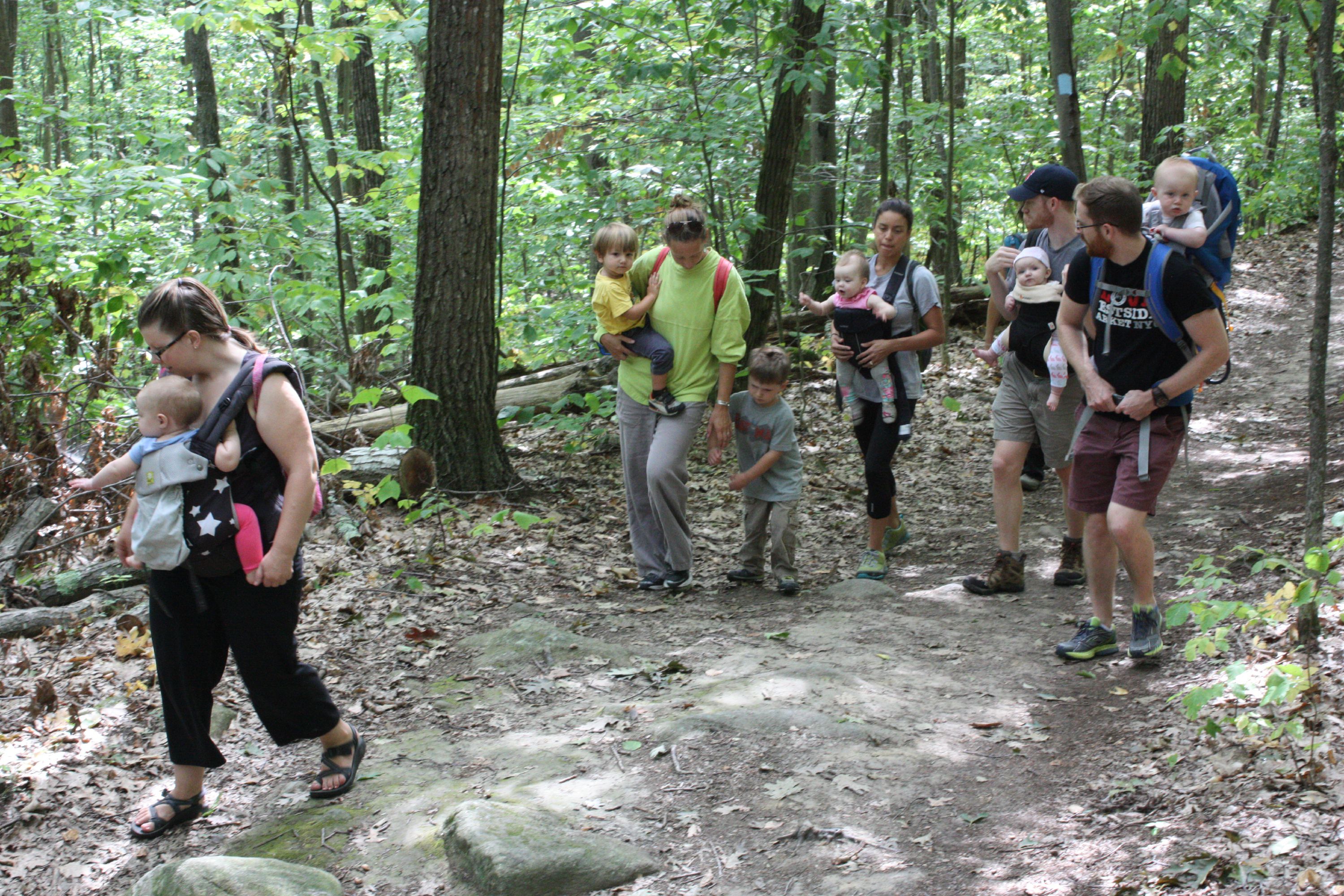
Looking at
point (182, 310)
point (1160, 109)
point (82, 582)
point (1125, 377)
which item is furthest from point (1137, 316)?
point (1160, 109)

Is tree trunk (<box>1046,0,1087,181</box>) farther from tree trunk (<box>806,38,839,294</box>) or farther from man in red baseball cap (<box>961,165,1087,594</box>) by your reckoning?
man in red baseball cap (<box>961,165,1087,594</box>)

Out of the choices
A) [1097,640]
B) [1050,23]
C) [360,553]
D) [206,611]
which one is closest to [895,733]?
[1097,640]

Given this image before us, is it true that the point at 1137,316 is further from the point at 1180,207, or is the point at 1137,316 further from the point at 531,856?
the point at 531,856

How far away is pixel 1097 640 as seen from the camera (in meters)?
4.43

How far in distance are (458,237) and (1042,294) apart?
12.6 feet

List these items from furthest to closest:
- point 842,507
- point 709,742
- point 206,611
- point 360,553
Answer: point 842,507 → point 360,553 → point 709,742 → point 206,611

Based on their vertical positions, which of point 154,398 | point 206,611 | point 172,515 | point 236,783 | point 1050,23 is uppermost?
point 1050,23

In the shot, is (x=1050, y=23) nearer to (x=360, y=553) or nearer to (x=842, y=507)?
(x=842, y=507)

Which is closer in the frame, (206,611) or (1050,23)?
(206,611)

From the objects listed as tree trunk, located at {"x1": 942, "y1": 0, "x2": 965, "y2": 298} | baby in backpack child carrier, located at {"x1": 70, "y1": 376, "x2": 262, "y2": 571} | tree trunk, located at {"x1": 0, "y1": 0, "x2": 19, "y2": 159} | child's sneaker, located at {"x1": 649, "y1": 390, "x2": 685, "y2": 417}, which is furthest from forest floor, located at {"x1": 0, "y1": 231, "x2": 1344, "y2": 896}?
tree trunk, located at {"x1": 0, "y1": 0, "x2": 19, "y2": 159}

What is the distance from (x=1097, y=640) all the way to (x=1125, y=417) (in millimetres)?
1057

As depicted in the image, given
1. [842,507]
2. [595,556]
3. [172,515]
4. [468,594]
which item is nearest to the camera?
[172,515]

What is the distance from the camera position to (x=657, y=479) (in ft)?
18.3

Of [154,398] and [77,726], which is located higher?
[154,398]
